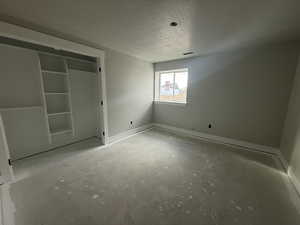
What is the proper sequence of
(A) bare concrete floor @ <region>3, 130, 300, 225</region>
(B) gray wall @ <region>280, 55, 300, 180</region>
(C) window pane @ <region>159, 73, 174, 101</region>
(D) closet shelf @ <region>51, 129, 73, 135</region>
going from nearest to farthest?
1. (A) bare concrete floor @ <region>3, 130, 300, 225</region>
2. (B) gray wall @ <region>280, 55, 300, 180</region>
3. (D) closet shelf @ <region>51, 129, 73, 135</region>
4. (C) window pane @ <region>159, 73, 174, 101</region>

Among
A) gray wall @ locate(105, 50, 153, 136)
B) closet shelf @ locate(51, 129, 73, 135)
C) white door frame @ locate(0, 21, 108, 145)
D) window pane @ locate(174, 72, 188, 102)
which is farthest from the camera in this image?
window pane @ locate(174, 72, 188, 102)

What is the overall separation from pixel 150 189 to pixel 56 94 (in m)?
2.82

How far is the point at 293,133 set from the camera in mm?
2041

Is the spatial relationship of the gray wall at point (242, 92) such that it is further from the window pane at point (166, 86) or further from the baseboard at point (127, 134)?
the baseboard at point (127, 134)

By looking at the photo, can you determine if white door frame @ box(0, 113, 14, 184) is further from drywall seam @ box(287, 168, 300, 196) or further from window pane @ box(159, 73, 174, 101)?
drywall seam @ box(287, 168, 300, 196)

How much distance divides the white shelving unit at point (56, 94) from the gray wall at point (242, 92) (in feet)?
9.88

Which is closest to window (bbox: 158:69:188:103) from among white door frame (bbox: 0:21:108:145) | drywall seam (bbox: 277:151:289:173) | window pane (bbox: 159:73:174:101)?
window pane (bbox: 159:73:174:101)

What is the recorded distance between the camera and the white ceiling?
1357mm

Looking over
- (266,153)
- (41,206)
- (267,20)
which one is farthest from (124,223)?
(266,153)

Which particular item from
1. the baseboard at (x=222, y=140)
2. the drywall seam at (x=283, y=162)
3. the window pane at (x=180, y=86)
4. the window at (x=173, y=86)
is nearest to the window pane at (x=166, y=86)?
the window at (x=173, y=86)

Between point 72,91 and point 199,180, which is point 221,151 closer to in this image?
point 199,180

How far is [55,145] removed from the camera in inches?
112

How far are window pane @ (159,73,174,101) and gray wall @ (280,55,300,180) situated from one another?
2733mm

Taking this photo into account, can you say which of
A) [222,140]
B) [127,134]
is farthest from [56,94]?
[222,140]
